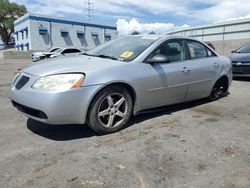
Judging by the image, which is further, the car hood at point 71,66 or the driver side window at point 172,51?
the driver side window at point 172,51

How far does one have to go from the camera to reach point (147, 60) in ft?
16.0

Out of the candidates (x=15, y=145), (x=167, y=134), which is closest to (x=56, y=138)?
(x=15, y=145)

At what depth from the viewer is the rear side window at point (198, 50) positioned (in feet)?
19.1

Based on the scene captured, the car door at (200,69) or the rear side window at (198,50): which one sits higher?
the rear side window at (198,50)

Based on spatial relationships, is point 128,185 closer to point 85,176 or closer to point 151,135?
point 85,176

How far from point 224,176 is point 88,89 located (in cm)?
200

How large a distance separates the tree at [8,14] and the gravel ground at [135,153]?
208 ft

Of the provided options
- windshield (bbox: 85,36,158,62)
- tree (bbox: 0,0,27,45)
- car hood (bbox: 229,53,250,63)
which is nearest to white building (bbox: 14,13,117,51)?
tree (bbox: 0,0,27,45)

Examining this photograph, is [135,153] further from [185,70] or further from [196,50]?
[196,50]

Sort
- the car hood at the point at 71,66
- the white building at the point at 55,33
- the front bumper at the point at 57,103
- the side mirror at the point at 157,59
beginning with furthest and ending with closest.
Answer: the white building at the point at 55,33 → the side mirror at the point at 157,59 → the car hood at the point at 71,66 → the front bumper at the point at 57,103

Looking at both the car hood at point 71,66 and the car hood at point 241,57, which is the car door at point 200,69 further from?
the car hood at point 241,57

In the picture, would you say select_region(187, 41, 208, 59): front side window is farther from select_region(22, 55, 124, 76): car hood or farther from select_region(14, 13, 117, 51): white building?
select_region(14, 13, 117, 51): white building

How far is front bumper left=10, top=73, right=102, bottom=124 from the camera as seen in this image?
3906mm

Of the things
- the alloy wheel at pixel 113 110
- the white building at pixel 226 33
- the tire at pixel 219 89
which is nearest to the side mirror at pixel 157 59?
the alloy wheel at pixel 113 110
